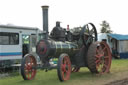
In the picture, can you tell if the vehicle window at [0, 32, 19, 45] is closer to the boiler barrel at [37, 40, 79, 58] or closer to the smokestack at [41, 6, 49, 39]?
the smokestack at [41, 6, 49, 39]

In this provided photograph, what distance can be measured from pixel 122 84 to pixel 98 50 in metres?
2.55

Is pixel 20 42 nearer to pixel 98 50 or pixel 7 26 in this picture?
pixel 7 26

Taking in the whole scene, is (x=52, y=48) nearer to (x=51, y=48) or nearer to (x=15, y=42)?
(x=51, y=48)

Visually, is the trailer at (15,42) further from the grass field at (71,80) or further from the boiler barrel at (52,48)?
the boiler barrel at (52,48)

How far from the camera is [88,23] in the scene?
9766 millimetres

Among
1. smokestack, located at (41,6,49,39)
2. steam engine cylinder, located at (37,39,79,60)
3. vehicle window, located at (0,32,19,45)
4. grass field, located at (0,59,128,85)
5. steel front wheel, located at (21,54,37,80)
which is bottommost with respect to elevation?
grass field, located at (0,59,128,85)

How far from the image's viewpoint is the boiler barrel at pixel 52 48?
828cm

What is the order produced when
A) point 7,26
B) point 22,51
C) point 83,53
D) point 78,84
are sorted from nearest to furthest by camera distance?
point 78,84, point 83,53, point 7,26, point 22,51

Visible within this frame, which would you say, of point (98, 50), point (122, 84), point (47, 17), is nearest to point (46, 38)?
point (47, 17)

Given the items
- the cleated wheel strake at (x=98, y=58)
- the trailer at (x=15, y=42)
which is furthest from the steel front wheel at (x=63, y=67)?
the trailer at (x=15, y=42)

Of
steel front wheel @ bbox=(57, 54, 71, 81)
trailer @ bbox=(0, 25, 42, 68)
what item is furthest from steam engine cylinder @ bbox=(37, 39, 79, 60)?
trailer @ bbox=(0, 25, 42, 68)

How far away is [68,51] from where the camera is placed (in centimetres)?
904

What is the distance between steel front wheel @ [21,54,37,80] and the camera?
8.16m

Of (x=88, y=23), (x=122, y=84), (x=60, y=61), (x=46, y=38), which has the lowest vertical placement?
(x=122, y=84)
